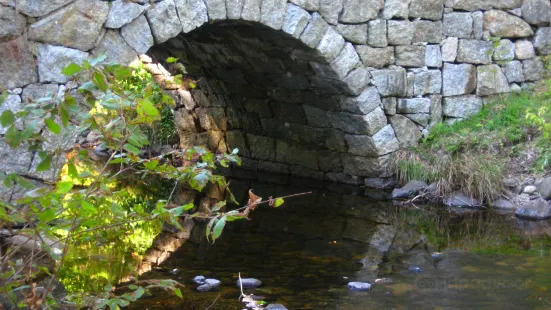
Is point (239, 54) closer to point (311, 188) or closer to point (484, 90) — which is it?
point (311, 188)

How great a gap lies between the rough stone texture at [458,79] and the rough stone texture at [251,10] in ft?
7.85

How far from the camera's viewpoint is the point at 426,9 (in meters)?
7.04

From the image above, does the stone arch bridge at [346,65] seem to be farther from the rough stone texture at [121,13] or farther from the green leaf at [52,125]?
the green leaf at [52,125]

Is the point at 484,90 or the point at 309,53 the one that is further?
the point at 484,90

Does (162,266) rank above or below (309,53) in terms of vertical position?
below

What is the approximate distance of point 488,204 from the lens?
6.64 meters

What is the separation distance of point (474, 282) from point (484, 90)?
3.44 metres

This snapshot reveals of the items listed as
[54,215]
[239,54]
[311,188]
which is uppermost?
[239,54]

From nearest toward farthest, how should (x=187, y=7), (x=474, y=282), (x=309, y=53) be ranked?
(x=474, y=282) → (x=187, y=7) → (x=309, y=53)

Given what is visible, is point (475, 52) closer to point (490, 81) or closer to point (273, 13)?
point (490, 81)

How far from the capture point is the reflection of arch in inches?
234

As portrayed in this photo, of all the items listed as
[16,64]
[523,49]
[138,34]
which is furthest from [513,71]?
[16,64]

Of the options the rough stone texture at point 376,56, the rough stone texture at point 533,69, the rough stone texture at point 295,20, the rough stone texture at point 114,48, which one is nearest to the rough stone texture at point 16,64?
the rough stone texture at point 114,48

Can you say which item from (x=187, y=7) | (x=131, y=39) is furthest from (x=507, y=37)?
(x=131, y=39)
